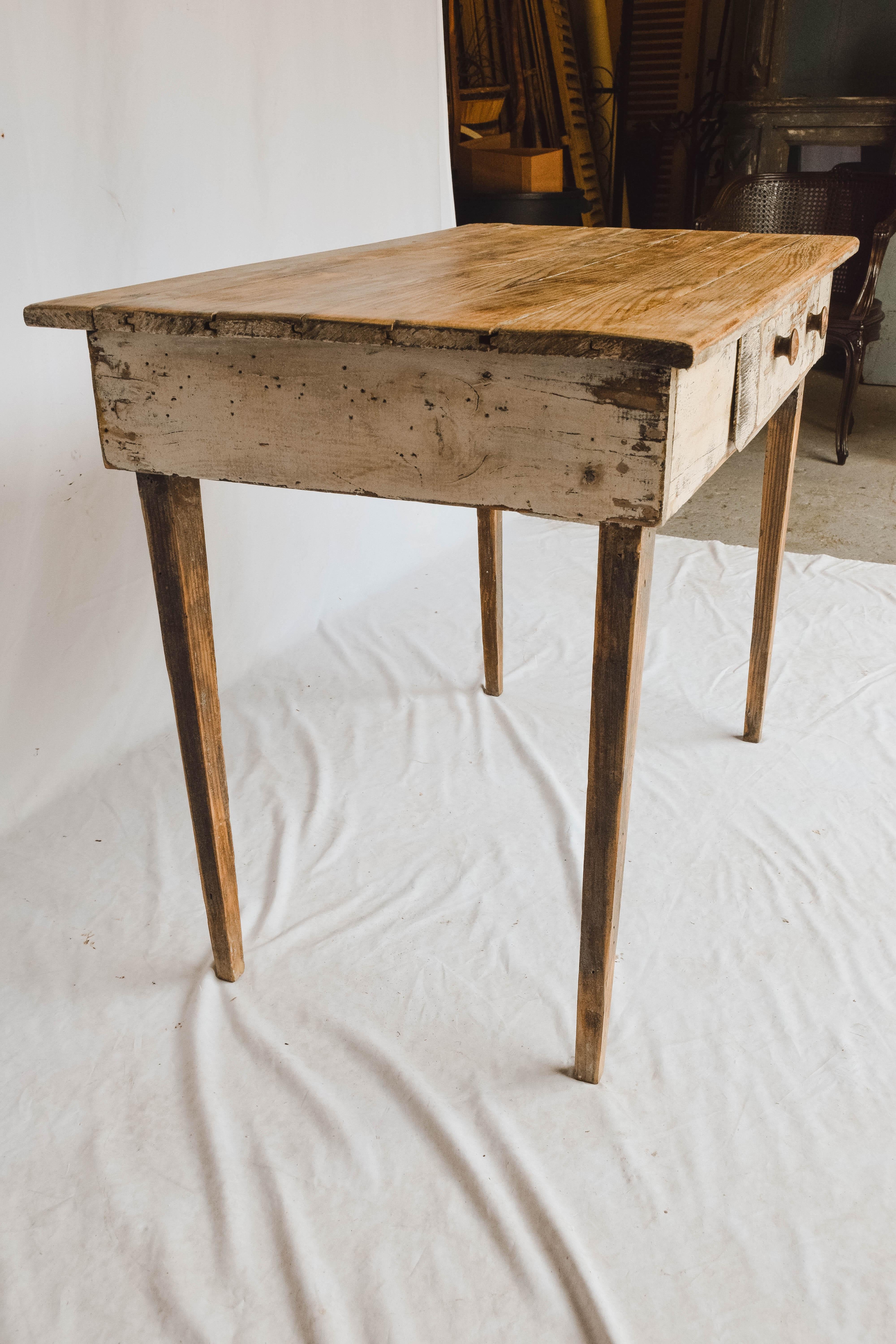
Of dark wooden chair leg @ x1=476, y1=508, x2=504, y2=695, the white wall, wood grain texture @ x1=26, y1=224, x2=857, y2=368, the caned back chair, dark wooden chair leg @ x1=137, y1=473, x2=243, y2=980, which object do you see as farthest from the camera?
the caned back chair

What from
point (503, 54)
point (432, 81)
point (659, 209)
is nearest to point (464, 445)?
point (432, 81)

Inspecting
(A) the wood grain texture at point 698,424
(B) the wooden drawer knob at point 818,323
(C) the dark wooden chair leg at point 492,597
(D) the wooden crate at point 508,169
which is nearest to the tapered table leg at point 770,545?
(B) the wooden drawer knob at point 818,323

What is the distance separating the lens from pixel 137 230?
1.58 m

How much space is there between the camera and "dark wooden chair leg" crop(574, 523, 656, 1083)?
35.1 inches

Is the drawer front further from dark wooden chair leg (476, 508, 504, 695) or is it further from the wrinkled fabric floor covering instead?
the wrinkled fabric floor covering

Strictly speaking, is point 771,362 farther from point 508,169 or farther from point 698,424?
point 508,169

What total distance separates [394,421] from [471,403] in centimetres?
7

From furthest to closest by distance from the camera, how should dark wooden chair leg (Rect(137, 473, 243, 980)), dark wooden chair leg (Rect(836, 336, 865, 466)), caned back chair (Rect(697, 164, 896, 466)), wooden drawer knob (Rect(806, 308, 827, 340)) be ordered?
caned back chair (Rect(697, 164, 896, 466)) → dark wooden chair leg (Rect(836, 336, 865, 466)) → wooden drawer knob (Rect(806, 308, 827, 340)) → dark wooden chair leg (Rect(137, 473, 243, 980))

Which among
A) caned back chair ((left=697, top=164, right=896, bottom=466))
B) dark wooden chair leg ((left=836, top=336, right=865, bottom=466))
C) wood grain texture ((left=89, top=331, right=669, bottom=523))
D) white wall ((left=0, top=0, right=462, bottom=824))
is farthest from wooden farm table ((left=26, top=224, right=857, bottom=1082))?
caned back chair ((left=697, top=164, right=896, bottom=466))

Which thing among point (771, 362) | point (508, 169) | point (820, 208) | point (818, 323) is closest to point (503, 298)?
point (771, 362)

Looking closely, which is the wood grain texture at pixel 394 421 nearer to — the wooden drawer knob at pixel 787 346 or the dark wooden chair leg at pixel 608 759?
the dark wooden chair leg at pixel 608 759

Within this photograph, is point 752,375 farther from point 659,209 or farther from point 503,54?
point 659,209

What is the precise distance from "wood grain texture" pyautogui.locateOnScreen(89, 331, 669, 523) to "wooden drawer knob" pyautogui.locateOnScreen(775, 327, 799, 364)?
36 cm

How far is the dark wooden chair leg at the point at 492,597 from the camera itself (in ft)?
5.62
